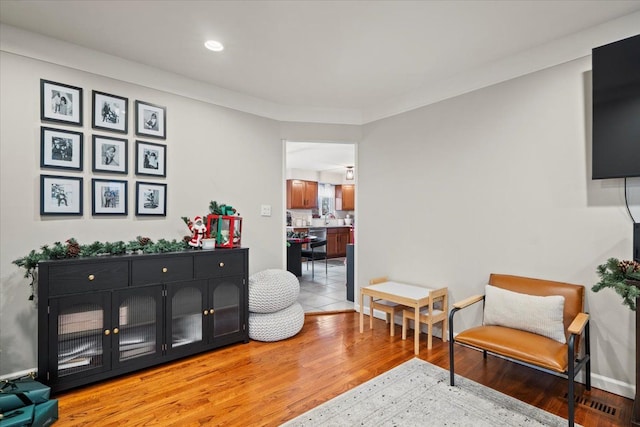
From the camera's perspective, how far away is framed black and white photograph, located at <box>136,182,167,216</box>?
9.61ft

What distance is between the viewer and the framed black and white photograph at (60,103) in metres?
2.46

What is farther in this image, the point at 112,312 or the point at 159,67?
the point at 159,67

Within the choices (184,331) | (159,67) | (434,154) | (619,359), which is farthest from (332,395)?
(159,67)

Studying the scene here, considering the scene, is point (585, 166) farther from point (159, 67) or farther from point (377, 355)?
point (159, 67)

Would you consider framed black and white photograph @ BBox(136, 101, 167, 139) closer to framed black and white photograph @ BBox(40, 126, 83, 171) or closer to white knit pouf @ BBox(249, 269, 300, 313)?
framed black and white photograph @ BBox(40, 126, 83, 171)

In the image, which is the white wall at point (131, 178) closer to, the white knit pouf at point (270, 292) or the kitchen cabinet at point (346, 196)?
the white knit pouf at point (270, 292)

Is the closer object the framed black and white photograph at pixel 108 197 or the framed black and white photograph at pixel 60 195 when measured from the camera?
the framed black and white photograph at pixel 60 195

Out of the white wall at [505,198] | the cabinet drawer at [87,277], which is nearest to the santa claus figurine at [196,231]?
the cabinet drawer at [87,277]

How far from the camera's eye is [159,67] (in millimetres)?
3002

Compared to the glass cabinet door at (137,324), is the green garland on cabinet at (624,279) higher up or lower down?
higher up

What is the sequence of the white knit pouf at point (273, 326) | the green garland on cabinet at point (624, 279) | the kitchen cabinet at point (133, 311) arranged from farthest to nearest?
the white knit pouf at point (273, 326) < the kitchen cabinet at point (133, 311) < the green garland on cabinet at point (624, 279)

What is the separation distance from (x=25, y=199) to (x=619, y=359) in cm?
455

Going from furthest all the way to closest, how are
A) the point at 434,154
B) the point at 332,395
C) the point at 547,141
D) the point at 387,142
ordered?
the point at 387,142
the point at 434,154
the point at 547,141
the point at 332,395

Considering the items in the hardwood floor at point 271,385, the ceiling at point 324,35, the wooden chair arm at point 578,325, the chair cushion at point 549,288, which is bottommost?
the hardwood floor at point 271,385
